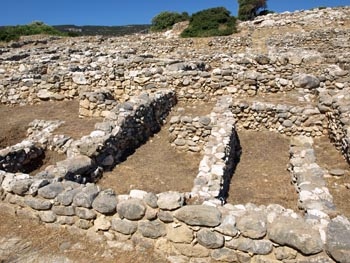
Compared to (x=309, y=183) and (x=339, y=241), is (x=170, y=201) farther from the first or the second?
(x=309, y=183)

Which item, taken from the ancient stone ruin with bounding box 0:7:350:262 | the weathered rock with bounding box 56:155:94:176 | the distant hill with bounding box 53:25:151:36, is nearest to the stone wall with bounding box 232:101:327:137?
the ancient stone ruin with bounding box 0:7:350:262

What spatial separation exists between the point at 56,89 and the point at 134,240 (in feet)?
35.6

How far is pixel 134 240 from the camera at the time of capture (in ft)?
16.1

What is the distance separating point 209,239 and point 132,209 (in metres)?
1.17

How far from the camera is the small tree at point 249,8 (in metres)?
42.2

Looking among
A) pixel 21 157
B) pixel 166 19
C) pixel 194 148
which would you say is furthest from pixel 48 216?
pixel 166 19

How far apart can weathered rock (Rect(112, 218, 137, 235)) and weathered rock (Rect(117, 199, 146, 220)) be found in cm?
9

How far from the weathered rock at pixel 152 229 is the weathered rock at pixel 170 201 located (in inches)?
10.2

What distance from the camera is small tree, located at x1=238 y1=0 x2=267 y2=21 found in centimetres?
4216

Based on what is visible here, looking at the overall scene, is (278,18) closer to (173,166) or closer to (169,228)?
(173,166)

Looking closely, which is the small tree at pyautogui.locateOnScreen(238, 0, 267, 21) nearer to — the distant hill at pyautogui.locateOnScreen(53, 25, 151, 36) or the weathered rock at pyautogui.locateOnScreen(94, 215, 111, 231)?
the distant hill at pyautogui.locateOnScreen(53, 25, 151, 36)

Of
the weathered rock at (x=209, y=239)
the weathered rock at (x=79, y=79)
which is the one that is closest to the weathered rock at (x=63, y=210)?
the weathered rock at (x=209, y=239)

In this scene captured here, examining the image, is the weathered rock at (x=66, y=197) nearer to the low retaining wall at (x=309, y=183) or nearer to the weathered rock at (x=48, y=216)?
the weathered rock at (x=48, y=216)

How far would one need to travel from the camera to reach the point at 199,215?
455 centimetres
